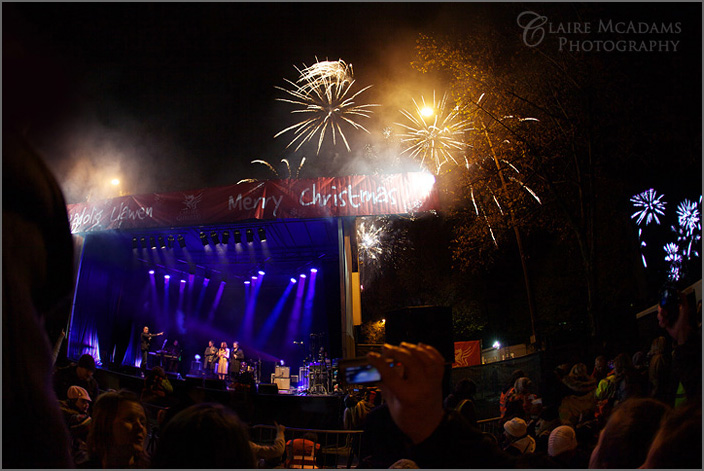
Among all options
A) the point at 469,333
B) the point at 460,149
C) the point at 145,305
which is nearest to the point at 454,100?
the point at 460,149

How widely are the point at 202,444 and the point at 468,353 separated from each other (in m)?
16.9

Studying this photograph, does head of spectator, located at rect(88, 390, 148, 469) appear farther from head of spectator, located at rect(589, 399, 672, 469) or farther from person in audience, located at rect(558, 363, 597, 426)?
person in audience, located at rect(558, 363, 597, 426)

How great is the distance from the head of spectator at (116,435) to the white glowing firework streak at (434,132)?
1256 centimetres

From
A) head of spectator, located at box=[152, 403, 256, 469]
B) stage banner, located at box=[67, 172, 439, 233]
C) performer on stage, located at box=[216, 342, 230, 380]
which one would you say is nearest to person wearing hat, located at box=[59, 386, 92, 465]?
head of spectator, located at box=[152, 403, 256, 469]

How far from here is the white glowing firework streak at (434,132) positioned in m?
14.1

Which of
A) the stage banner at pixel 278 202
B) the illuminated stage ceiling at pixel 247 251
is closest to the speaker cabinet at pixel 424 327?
the stage banner at pixel 278 202

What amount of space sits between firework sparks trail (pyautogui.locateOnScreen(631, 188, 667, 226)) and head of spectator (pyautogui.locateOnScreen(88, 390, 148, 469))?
9.19 m

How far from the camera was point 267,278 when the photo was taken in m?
20.0

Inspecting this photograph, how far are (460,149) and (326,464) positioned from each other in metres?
11.5

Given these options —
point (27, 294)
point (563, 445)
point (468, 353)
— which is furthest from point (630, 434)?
point (468, 353)

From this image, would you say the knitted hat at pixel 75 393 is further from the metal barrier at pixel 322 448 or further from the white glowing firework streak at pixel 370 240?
the white glowing firework streak at pixel 370 240

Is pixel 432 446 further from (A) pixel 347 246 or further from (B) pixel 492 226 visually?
(B) pixel 492 226

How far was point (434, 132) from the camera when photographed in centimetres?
1427

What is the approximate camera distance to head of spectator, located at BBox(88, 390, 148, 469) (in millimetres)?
2387
